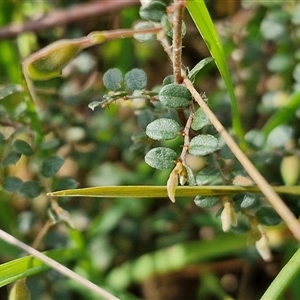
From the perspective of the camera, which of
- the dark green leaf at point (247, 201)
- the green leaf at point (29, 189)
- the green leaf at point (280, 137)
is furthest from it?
the green leaf at point (280, 137)

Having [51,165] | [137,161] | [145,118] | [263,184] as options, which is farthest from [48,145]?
[137,161]

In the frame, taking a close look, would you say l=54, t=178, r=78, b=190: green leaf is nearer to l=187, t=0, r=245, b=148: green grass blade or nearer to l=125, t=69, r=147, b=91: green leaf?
l=125, t=69, r=147, b=91: green leaf

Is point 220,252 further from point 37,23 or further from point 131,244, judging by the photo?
point 37,23

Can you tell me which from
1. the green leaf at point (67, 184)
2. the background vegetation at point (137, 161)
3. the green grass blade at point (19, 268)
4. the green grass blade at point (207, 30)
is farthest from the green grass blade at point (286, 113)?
the green grass blade at point (19, 268)

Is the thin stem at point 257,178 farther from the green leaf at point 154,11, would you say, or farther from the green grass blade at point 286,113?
the green grass blade at point 286,113

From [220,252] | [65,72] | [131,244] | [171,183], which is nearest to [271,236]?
[220,252]

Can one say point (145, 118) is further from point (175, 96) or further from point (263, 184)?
point (263, 184)
